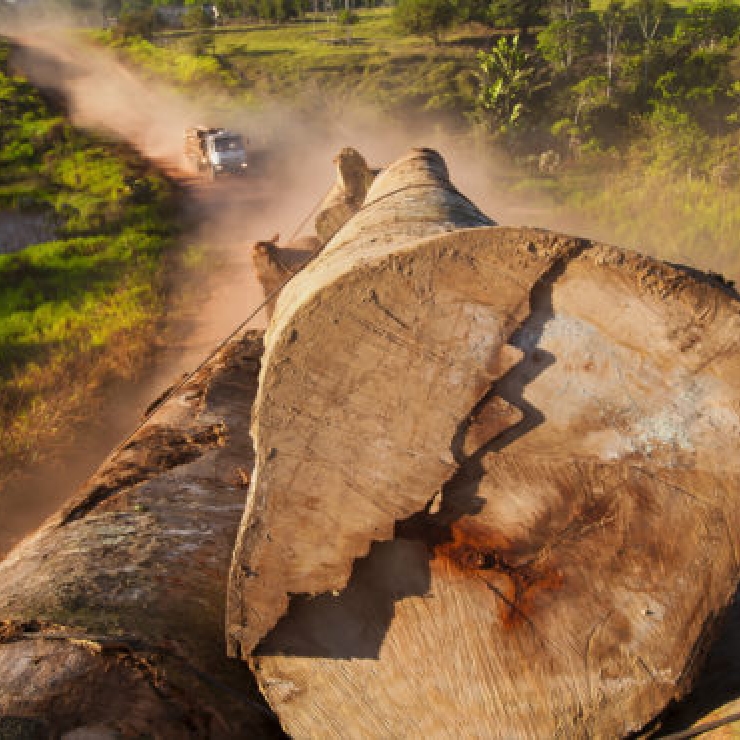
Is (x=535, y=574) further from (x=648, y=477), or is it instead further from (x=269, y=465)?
(x=269, y=465)

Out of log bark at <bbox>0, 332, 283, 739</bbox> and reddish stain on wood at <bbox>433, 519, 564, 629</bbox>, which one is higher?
reddish stain on wood at <bbox>433, 519, 564, 629</bbox>

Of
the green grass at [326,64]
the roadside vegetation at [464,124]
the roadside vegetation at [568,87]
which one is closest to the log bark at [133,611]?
the roadside vegetation at [464,124]

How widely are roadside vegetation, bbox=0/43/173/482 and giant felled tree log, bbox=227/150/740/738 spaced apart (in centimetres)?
508

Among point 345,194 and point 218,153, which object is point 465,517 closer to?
point 345,194

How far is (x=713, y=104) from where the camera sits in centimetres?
1506

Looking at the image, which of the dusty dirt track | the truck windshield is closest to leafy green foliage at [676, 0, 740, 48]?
the dusty dirt track

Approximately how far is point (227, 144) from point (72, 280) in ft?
30.2

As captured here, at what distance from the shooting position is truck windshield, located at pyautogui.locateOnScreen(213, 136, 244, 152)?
1838 centimetres

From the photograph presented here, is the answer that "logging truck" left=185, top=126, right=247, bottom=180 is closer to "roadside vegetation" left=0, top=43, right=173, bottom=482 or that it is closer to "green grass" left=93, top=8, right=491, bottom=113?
"roadside vegetation" left=0, top=43, right=173, bottom=482

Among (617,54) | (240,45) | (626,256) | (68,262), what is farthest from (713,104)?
(240,45)

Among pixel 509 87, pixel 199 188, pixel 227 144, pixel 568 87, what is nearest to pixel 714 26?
pixel 568 87

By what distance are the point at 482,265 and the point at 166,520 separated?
1.56 m

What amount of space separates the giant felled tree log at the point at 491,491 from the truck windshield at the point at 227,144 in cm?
1802

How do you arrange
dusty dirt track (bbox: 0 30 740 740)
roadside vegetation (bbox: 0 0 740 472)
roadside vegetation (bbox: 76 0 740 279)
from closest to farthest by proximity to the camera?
dusty dirt track (bbox: 0 30 740 740) → roadside vegetation (bbox: 0 0 740 472) → roadside vegetation (bbox: 76 0 740 279)
